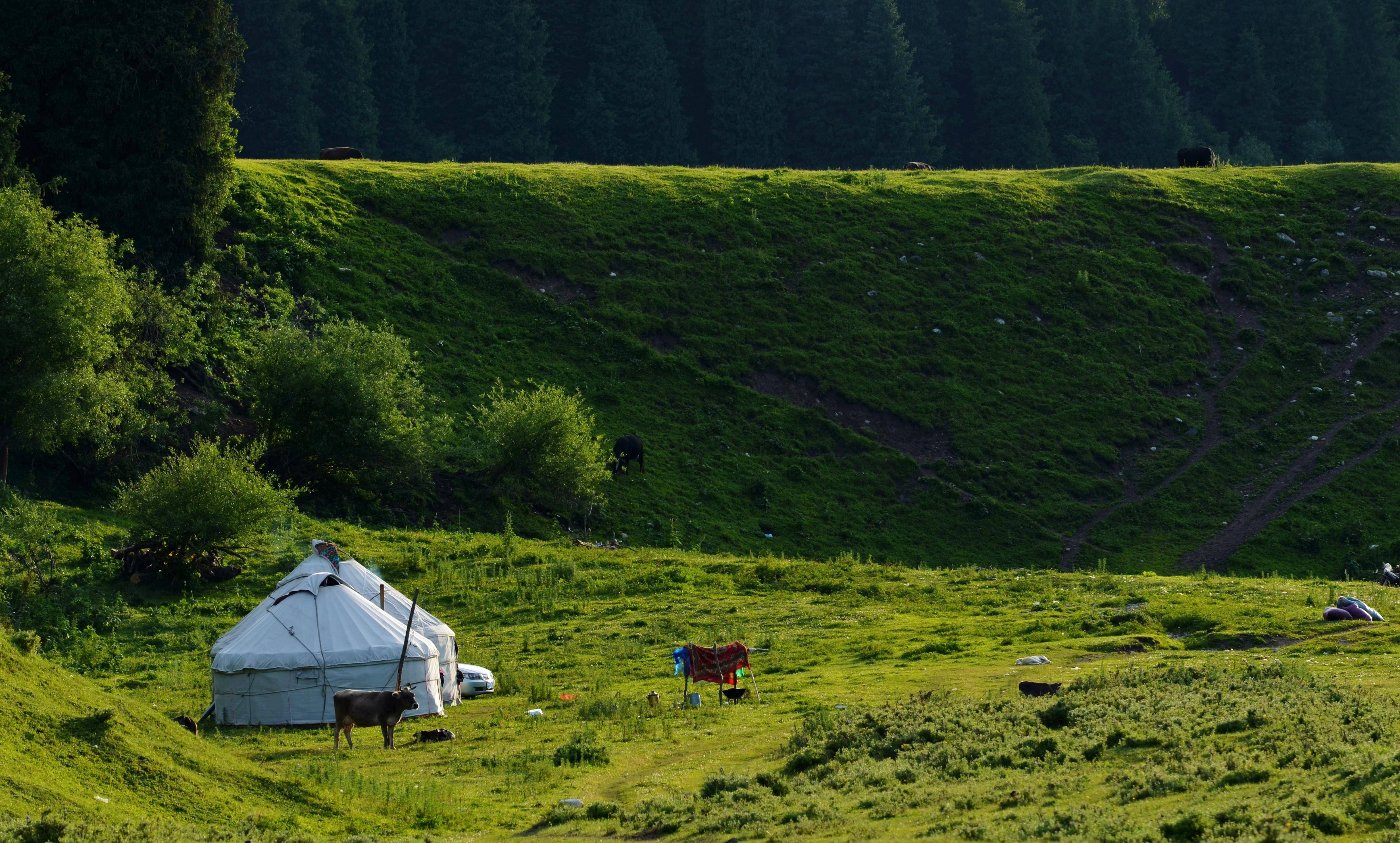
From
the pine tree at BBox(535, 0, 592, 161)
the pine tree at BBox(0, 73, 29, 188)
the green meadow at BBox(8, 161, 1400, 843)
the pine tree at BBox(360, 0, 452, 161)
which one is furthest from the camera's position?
the pine tree at BBox(535, 0, 592, 161)

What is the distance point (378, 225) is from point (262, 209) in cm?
487

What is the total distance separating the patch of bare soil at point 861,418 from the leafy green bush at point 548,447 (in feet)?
37.1

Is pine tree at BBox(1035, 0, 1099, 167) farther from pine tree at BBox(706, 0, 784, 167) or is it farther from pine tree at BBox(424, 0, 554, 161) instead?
pine tree at BBox(424, 0, 554, 161)

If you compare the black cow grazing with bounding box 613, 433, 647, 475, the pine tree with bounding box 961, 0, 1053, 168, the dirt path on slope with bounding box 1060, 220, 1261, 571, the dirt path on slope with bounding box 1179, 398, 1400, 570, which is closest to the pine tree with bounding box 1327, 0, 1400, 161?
the pine tree with bounding box 961, 0, 1053, 168

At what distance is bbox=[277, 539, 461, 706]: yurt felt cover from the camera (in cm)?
2622

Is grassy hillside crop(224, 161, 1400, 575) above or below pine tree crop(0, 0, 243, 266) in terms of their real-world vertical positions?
below

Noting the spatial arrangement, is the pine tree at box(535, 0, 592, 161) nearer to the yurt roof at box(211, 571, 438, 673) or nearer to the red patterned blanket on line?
the yurt roof at box(211, 571, 438, 673)

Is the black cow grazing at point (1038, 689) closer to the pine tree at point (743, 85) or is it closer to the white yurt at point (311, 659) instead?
the white yurt at point (311, 659)

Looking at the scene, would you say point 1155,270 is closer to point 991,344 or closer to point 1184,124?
point 991,344

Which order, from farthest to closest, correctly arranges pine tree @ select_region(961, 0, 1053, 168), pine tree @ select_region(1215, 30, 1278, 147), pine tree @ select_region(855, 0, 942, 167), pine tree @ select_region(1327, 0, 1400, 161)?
pine tree @ select_region(1327, 0, 1400, 161)
pine tree @ select_region(1215, 30, 1278, 147)
pine tree @ select_region(961, 0, 1053, 168)
pine tree @ select_region(855, 0, 942, 167)

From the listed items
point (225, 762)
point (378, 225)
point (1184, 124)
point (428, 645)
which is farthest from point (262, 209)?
point (1184, 124)

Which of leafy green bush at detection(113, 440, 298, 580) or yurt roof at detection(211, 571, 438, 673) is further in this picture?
leafy green bush at detection(113, 440, 298, 580)

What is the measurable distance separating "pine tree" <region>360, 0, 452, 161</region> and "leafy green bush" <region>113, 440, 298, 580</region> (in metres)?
64.7

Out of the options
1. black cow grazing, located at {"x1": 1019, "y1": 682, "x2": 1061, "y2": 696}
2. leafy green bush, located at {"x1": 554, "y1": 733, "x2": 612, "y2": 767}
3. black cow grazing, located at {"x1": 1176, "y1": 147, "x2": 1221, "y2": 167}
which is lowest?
leafy green bush, located at {"x1": 554, "y1": 733, "x2": 612, "y2": 767}
